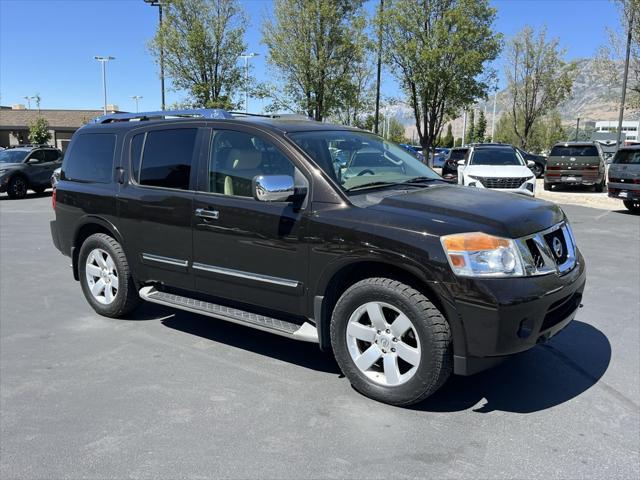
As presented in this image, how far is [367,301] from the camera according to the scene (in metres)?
3.60

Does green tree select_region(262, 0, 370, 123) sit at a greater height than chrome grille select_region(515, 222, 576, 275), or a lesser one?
greater

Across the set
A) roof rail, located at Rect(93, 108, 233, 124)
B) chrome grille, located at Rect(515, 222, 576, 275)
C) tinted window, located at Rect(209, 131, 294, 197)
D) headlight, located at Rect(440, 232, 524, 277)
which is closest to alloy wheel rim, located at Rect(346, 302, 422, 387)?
headlight, located at Rect(440, 232, 524, 277)

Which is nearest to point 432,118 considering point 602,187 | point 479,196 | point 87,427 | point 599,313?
point 602,187

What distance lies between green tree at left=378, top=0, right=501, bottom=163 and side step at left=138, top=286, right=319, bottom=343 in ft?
55.7

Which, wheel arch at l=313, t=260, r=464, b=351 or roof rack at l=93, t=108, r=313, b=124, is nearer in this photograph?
wheel arch at l=313, t=260, r=464, b=351

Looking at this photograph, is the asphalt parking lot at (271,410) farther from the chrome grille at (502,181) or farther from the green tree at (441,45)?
the green tree at (441,45)

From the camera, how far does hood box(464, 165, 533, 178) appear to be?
1379 cm

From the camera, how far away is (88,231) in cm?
566

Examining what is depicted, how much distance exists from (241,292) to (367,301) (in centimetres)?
114

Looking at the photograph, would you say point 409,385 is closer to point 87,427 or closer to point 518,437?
point 518,437

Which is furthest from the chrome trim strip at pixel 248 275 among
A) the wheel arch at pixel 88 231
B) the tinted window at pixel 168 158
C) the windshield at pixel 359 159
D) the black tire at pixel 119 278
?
the wheel arch at pixel 88 231

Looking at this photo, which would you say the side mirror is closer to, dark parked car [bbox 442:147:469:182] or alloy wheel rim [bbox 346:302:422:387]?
alloy wheel rim [bbox 346:302:422:387]

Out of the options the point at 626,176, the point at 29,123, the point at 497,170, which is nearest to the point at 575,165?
the point at 626,176

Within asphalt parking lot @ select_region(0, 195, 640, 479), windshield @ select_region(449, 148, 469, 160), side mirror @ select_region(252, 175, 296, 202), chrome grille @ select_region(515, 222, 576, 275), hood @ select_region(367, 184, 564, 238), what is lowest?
asphalt parking lot @ select_region(0, 195, 640, 479)
